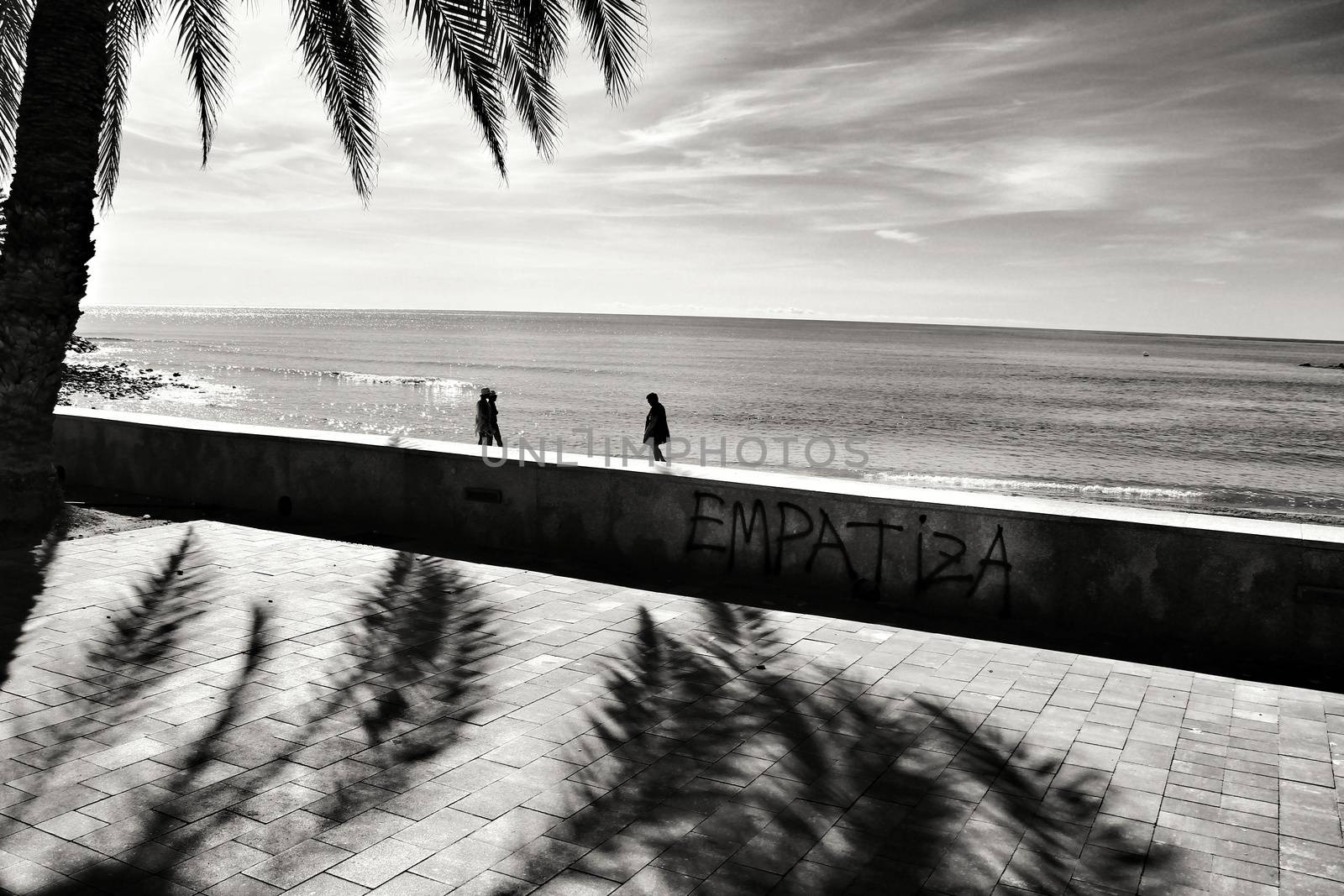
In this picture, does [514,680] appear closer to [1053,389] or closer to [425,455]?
[425,455]

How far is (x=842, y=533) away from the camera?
22.5 ft

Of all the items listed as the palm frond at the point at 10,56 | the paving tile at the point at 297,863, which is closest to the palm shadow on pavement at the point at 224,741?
the paving tile at the point at 297,863

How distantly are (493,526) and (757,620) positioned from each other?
9.51 feet

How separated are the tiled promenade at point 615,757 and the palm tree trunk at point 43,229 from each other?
2.02m

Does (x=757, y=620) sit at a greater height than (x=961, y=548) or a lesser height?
lesser

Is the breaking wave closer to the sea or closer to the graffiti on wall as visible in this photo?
the sea

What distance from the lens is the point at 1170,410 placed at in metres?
51.9

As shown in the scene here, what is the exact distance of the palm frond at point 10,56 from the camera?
8.95 m

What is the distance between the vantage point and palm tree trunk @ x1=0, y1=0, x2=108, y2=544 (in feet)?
25.2

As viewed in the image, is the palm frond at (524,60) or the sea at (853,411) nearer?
the palm frond at (524,60)

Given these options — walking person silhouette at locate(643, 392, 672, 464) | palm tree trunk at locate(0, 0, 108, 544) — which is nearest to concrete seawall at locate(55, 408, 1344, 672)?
palm tree trunk at locate(0, 0, 108, 544)

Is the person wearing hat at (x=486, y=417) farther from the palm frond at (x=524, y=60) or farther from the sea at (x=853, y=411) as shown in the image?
the palm frond at (x=524, y=60)

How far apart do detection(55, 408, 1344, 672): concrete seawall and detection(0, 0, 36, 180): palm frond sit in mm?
3828

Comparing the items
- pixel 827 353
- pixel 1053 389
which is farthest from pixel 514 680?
pixel 827 353
